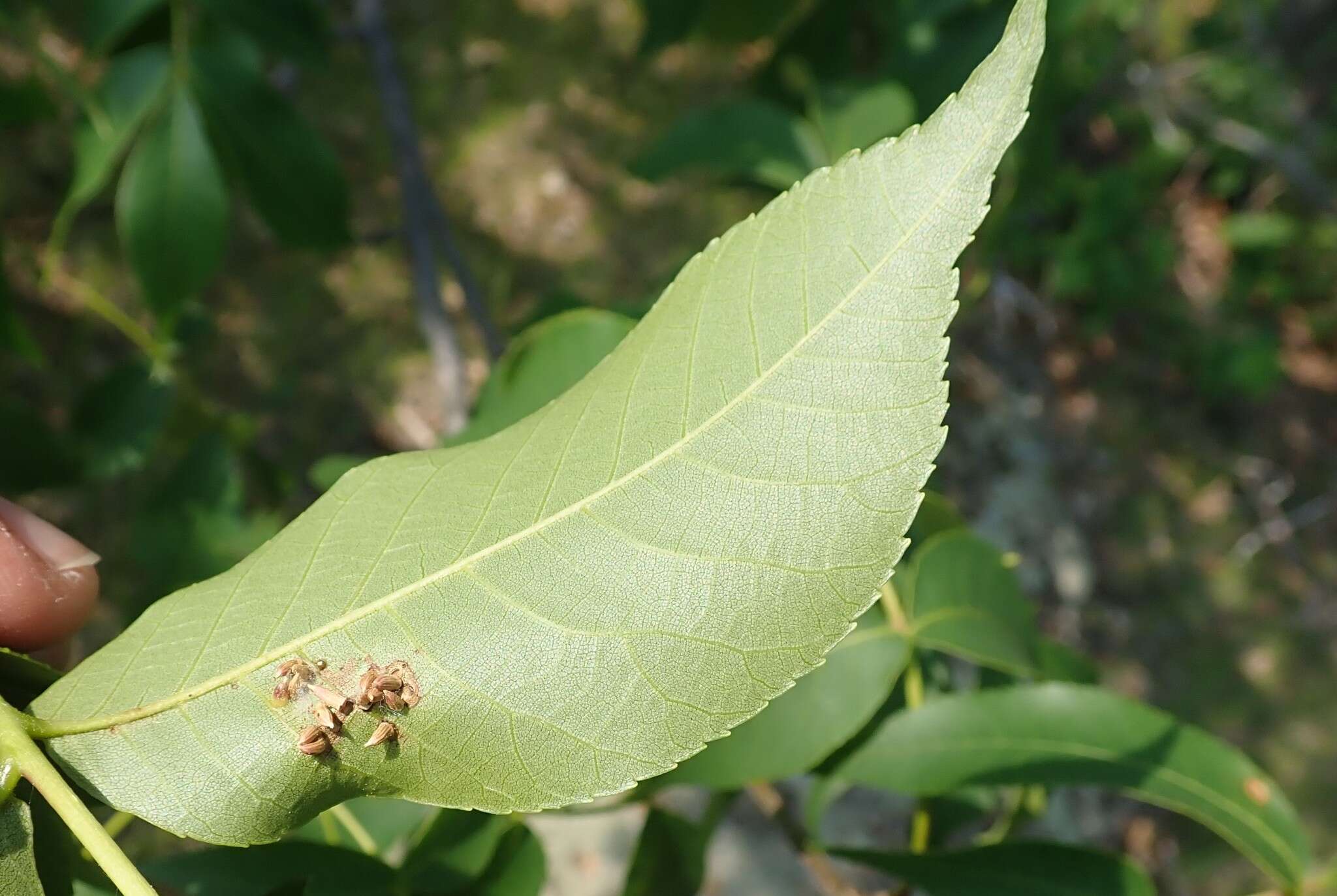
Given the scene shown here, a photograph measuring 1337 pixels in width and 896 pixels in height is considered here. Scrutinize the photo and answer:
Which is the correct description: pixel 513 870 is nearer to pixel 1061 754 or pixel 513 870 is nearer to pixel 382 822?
pixel 382 822

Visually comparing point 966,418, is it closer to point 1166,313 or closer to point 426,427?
point 1166,313

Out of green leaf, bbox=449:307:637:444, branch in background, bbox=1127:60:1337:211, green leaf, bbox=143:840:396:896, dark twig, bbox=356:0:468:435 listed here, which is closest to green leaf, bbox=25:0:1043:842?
green leaf, bbox=143:840:396:896

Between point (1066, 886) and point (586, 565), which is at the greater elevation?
point (586, 565)

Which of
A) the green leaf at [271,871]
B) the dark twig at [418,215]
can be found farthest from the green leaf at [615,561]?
the dark twig at [418,215]

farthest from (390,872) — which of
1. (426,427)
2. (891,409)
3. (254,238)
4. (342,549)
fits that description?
(254,238)

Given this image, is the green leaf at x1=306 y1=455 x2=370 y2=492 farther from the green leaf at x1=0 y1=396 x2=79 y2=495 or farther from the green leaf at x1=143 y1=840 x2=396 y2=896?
the green leaf at x1=143 y1=840 x2=396 y2=896

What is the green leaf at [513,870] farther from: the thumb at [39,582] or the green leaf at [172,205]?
the green leaf at [172,205]

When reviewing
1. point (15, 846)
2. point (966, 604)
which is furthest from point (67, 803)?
point (966, 604)
